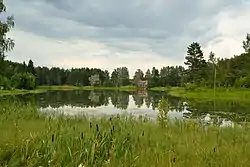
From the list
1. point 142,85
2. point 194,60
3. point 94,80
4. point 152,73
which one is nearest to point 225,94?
point 194,60

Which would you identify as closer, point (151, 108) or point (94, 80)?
point (151, 108)

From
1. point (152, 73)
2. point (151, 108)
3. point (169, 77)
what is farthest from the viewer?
point (152, 73)

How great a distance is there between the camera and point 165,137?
9.01 metres

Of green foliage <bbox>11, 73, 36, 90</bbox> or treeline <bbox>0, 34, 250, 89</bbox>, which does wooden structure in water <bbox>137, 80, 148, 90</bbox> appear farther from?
green foliage <bbox>11, 73, 36, 90</bbox>

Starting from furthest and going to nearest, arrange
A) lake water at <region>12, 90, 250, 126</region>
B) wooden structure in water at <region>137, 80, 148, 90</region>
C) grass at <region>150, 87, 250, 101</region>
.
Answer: wooden structure in water at <region>137, 80, 148, 90</region>, grass at <region>150, 87, 250, 101</region>, lake water at <region>12, 90, 250, 126</region>

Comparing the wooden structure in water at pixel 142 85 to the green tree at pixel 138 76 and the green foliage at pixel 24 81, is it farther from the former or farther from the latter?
the green foliage at pixel 24 81

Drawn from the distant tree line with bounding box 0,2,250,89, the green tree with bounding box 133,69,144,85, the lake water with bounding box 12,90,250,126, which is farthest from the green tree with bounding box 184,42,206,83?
the green tree with bounding box 133,69,144,85

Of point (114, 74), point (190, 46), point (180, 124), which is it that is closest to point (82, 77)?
point (114, 74)

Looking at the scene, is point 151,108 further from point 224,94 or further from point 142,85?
point 142,85

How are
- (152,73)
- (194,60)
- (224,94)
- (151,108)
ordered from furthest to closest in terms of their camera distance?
(152,73) → (194,60) → (224,94) → (151,108)

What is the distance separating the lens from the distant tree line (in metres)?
24.6

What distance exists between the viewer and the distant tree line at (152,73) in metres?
24.6

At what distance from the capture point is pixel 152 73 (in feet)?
467

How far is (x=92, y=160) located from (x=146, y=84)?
125985mm
